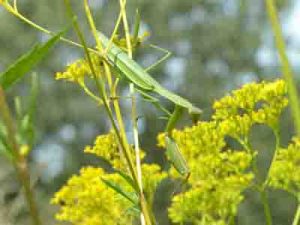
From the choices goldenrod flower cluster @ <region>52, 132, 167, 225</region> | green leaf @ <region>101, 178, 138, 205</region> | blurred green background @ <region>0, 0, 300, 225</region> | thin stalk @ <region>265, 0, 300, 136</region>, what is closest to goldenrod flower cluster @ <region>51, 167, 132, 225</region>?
goldenrod flower cluster @ <region>52, 132, 167, 225</region>

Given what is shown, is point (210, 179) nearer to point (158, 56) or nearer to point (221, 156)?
point (221, 156)

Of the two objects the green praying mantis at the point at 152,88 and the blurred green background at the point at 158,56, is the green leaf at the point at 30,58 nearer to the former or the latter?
the green praying mantis at the point at 152,88

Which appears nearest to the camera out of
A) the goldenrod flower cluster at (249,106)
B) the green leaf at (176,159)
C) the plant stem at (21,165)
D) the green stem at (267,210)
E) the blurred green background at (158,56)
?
the plant stem at (21,165)

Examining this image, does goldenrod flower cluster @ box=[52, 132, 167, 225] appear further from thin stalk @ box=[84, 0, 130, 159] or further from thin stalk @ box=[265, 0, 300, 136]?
thin stalk @ box=[265, 0, 300, 136]

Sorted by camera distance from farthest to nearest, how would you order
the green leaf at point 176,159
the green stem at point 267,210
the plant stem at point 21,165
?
the green stem at point 267,210
the green leaf at point 176,159
the plant stem at point 21,165

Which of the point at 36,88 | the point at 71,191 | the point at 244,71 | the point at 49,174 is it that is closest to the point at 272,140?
the point at 244,71

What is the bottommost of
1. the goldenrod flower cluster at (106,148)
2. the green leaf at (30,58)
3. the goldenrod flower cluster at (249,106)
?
the green leaf at (30,58)

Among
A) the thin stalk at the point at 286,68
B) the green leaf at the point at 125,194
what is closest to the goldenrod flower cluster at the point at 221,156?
the green leaf at the point at 125,194

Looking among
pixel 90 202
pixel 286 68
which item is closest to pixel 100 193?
pixel 90 202
